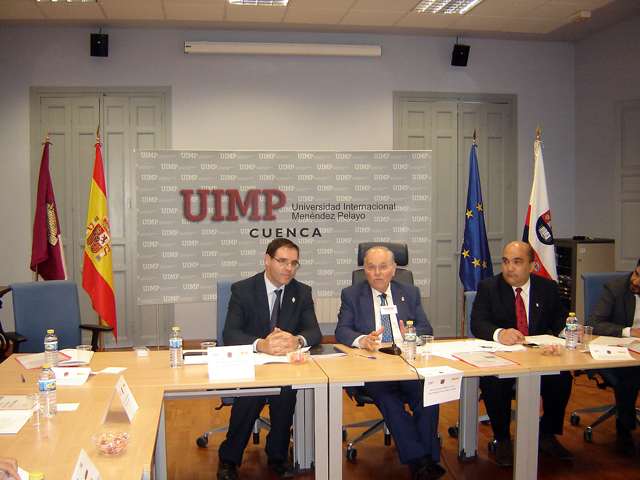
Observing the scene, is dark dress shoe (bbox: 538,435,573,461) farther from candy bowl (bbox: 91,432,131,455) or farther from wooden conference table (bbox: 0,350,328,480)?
candy bowl (bbox: 91,432,131,455)

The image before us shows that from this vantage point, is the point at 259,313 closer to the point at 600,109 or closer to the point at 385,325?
the point at 385,325

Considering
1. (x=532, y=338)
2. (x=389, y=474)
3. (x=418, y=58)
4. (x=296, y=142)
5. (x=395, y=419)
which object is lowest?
(x=389, y=474)

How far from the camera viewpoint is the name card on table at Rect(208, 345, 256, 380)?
2393 millimetres

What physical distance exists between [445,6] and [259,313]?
3.63 meters

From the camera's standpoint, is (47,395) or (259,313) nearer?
(47,395)

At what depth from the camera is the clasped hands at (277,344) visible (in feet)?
9.00

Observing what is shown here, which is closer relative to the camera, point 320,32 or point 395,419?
point 395,419

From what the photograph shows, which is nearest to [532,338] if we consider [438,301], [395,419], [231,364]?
[395,419]

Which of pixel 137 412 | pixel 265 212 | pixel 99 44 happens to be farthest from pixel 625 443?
pixel 99 44

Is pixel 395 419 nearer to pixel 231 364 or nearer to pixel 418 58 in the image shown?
pixel 231 364

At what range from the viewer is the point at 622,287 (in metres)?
3.45

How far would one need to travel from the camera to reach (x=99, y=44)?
5.47 metres

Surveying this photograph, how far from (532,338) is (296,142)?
358cm

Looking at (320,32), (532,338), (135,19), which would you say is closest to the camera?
(532,338)
